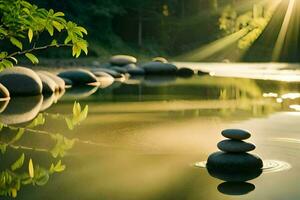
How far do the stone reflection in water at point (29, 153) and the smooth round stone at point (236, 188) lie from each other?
80.4 inches

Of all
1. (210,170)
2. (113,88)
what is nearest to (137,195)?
(210,170)

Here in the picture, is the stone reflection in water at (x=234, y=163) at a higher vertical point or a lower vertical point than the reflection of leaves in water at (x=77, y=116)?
lower

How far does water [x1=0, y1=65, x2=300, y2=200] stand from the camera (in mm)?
7762

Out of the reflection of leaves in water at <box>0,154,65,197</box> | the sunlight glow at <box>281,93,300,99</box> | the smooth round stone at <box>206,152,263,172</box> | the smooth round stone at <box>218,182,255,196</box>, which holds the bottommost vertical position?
the smooth round stone at <box>218,182,255,196</box>

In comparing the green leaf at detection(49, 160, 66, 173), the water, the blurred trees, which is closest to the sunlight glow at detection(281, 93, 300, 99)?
the water

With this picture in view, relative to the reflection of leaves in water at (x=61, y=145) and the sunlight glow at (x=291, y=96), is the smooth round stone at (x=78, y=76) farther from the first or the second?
the reflection of leaves in water at (x=61, y=145)

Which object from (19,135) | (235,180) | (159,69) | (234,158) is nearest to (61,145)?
(19,135)

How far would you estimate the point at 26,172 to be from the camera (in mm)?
8578

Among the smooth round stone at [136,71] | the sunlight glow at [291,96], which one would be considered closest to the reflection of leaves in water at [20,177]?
the sunlight glow at [291,96]

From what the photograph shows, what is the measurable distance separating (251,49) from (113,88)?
3804 cm

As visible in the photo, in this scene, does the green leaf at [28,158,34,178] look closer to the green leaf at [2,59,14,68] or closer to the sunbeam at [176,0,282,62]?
the green leaf at [2,59,14,68]

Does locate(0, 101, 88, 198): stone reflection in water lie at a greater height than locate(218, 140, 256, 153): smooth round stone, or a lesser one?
lesser

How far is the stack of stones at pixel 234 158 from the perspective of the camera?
872 centimetres

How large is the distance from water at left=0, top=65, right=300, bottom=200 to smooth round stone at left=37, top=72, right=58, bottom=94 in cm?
78
